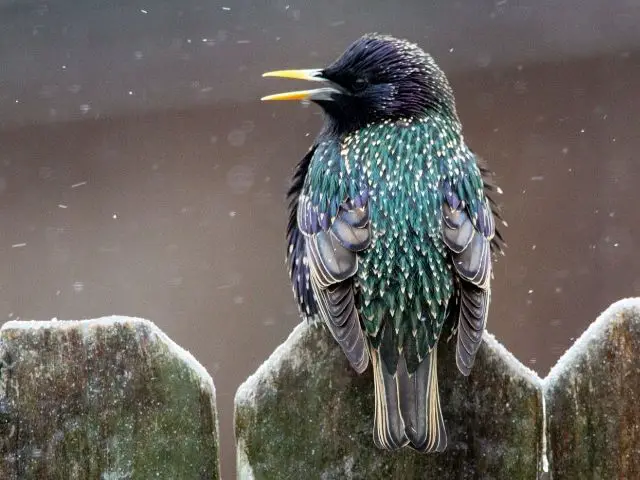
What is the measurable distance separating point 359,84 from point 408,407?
4.00 feet

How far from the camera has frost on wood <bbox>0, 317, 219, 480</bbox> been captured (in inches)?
109

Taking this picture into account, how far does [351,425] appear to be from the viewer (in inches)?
112

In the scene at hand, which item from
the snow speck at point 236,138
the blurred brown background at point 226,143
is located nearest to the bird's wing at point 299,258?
the blurred brown background at point 226,143

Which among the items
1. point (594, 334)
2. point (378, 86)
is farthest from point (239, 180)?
point (594, 334)

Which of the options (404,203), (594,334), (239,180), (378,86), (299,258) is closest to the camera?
(594,334)

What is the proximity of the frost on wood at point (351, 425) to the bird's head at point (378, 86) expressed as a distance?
3.34ft

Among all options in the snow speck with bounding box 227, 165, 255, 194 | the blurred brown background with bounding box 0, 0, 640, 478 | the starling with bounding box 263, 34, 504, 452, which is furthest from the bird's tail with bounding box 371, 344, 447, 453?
the snow speck with bounding box 227, 165, 255, 194

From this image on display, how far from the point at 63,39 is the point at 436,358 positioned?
3.30 m

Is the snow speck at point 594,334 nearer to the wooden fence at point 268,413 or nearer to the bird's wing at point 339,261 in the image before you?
the wooden fence at point 268,413

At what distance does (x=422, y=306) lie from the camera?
10.1ft

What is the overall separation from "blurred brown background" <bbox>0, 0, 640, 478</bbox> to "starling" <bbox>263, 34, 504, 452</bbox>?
1829mm

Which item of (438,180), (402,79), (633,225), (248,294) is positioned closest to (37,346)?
(438,180)

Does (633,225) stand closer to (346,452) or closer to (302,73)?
(302,73)

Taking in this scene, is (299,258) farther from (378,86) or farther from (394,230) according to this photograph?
(378,86)
